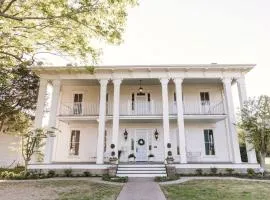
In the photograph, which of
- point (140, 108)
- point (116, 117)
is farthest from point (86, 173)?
point (140, 108)

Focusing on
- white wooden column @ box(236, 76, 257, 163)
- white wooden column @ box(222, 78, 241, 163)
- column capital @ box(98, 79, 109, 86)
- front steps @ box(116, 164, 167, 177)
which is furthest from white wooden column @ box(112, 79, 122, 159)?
white wooden column @ box(236, 76, 257, 163)

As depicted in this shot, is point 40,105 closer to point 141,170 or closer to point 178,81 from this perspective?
point 141,170

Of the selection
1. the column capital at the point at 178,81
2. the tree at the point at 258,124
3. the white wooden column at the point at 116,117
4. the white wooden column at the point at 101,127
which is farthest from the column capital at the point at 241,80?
the white wooden column at the point at 101,127

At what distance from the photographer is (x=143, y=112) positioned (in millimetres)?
16078

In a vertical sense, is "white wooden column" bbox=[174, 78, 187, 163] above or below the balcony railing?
below

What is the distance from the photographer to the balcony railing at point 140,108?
635 inches

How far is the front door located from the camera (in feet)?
52.0

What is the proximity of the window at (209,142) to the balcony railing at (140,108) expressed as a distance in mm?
1641

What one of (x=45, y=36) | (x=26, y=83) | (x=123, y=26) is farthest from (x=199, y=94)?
(x=26, y=83)

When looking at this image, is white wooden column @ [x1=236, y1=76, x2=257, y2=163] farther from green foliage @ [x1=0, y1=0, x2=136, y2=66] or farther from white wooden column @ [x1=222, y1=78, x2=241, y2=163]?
green foliage @ [x1=0, y1=0, x2=136, y2=66]

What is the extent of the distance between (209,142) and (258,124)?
4.59m

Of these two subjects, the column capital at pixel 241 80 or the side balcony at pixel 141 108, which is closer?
the column capital at pixel 241 80

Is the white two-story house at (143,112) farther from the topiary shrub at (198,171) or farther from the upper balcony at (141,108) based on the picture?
the topiary shrub at (198,171)

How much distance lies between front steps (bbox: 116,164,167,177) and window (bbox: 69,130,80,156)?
501 centimetres
